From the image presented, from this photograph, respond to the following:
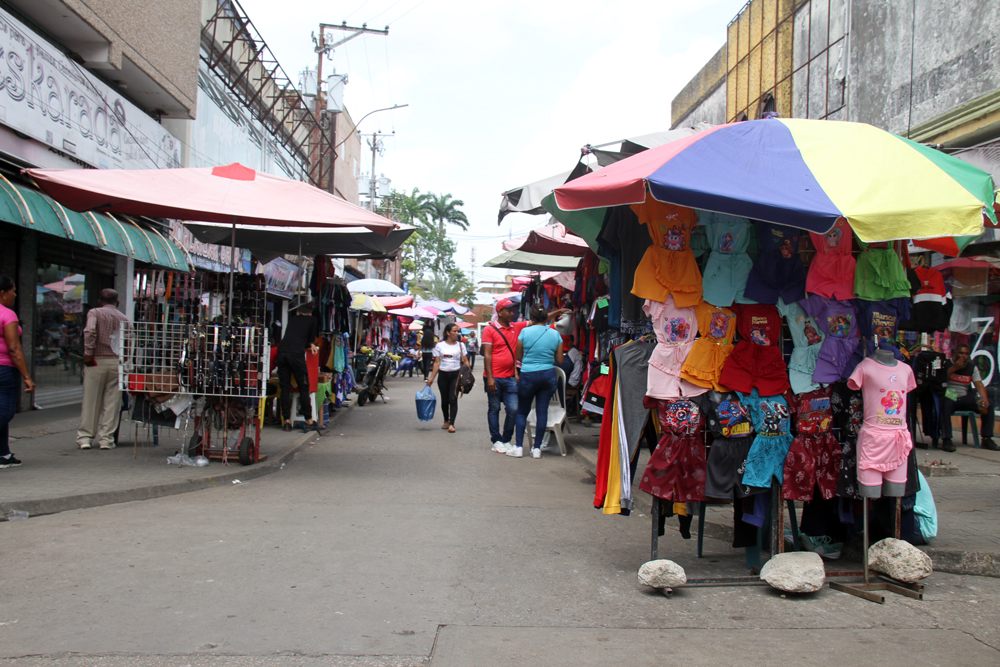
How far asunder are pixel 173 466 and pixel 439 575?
4499 mm

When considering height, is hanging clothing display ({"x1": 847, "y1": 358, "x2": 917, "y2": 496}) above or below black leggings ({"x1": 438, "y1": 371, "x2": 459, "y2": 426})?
above

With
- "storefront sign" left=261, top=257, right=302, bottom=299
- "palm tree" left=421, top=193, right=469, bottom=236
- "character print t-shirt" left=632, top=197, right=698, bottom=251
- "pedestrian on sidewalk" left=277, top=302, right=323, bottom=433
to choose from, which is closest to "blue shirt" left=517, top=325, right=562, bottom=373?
"pedestrian on sidewalk" left=277, top=302, right=323, bottom=433

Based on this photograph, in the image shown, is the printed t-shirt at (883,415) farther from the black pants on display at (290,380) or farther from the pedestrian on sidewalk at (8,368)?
the black pants on display at (290,380)

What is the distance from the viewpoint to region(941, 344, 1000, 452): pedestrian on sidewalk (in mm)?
10523

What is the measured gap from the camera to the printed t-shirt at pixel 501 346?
34.0 ft

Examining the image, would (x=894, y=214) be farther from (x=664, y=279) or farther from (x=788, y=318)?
(x=664, y=279)

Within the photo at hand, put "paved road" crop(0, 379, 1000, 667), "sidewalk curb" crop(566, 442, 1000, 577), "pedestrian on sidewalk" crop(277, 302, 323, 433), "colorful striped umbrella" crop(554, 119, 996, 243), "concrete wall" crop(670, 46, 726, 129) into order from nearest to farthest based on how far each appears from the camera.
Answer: "paved road" crop(0, 379, 1000, 667)
"colorful striped umbrella" crop(554, 119, 996, 243)
"sidewalk curb" crop(566, 442, 1000, 577)
"pedestrian on sidewalk" crop(277, 302, 323, 433)
"concrete wall" crop(670, 46, 726, 129)

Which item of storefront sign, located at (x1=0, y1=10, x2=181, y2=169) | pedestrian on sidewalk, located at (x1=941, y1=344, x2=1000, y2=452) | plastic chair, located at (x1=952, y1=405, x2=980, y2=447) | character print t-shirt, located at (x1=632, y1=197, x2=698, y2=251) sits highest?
storefront sign, located at (x1=0, y1=10, x2=181, y2=169)

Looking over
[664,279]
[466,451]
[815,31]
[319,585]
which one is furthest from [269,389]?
[815,31]

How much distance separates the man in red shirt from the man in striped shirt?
15.0 feet

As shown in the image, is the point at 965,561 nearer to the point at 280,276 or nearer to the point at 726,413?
the point at 726,413

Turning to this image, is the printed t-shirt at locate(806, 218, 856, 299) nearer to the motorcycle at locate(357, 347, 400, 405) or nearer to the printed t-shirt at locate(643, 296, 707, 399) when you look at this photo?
the printed t-shirt at locate(643, 296, 707, 399)

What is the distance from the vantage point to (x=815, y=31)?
Answer: 48.3 ft

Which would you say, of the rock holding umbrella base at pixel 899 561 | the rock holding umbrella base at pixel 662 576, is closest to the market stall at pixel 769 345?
the rock holding umbrella base at pixel 899 561
